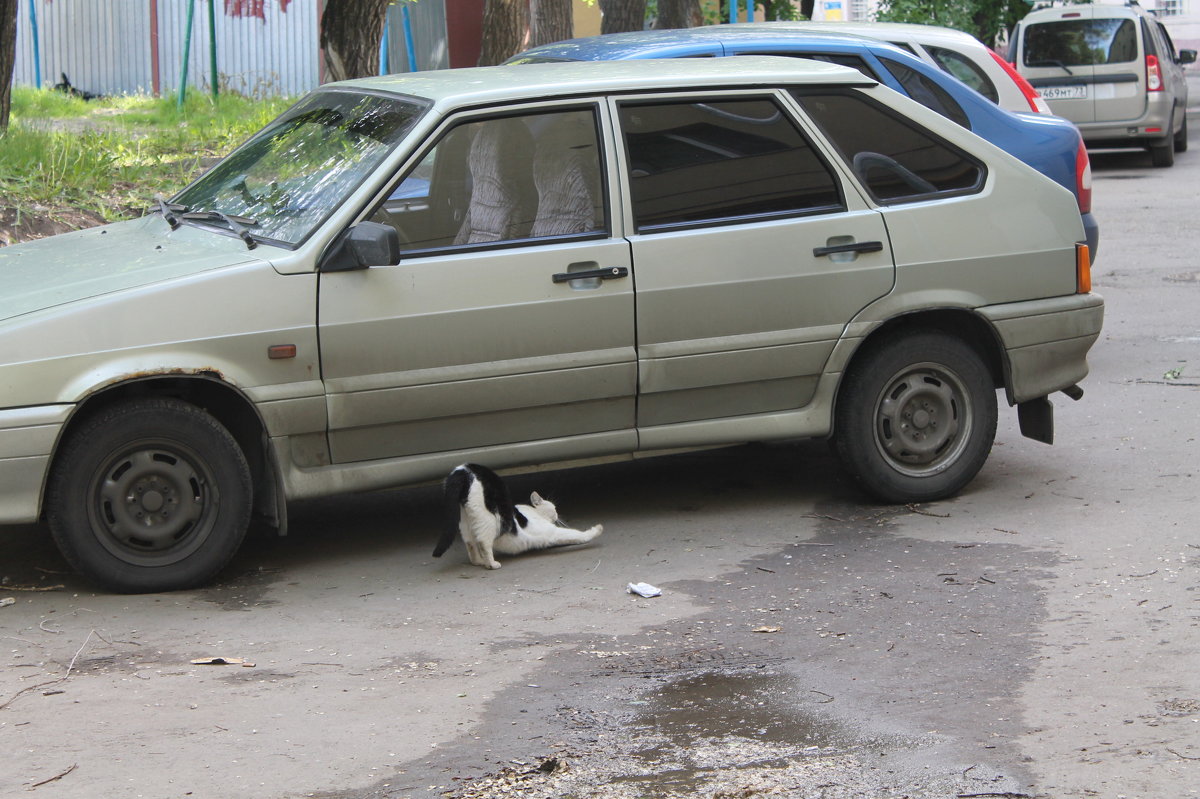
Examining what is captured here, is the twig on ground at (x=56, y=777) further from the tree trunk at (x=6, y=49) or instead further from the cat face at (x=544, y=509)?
the tree trunk at (x=6, y=49)

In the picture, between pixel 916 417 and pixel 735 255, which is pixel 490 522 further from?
pixel 916 417

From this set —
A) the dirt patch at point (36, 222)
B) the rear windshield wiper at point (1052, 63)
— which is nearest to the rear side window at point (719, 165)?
the dirt patch at point (36, 222)

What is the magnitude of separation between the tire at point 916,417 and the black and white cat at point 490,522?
1.15m

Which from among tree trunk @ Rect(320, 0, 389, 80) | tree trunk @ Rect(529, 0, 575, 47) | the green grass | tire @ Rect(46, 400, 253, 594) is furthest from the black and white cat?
tree trunk @ Rect(529, 0, 575, 47)

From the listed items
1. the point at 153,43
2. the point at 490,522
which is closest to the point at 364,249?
the point at 490,522

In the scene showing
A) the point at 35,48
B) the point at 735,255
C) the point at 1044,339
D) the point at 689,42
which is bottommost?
the point at 1044,339

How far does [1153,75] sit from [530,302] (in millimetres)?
15622

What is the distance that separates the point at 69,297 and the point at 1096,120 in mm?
16542

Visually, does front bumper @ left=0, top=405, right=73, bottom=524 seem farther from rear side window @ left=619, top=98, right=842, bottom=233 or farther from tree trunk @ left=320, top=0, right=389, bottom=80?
tree trunk @ left=320, top=0, right=389, bottom=80

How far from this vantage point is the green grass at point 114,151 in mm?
10883

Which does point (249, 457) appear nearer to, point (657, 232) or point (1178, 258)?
point (657, 232)

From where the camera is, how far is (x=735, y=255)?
19.4 feet

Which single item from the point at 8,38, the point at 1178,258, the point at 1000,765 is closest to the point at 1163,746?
the point at 1000,765

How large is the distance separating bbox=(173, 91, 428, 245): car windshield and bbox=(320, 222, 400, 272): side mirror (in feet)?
0.49
